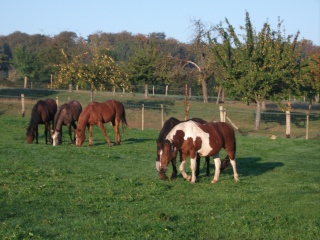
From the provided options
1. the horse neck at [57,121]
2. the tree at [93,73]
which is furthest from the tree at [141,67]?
the horse neck at [57,121]

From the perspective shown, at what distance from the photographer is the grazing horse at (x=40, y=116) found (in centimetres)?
2073

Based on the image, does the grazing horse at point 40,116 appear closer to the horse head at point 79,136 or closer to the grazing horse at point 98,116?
the horse head at point 79,136

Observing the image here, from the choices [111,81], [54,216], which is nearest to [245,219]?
[54,216]

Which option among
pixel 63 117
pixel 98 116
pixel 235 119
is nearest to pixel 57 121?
pixel 63 117

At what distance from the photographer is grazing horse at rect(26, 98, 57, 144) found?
20734mm

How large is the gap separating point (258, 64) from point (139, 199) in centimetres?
2614

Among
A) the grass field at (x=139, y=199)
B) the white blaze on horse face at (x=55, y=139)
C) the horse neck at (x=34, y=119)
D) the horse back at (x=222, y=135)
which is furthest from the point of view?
the horse neck at (x=34, y=119)

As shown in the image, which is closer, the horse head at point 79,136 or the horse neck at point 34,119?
the horse head at point 79,136

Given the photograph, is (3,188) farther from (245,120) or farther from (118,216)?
(245,120)

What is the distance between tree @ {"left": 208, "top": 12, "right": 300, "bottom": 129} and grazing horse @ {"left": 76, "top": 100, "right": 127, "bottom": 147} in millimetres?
14076

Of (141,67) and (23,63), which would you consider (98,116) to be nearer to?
(141,67)

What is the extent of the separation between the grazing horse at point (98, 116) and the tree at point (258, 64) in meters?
14.1

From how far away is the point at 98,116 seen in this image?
20578mm

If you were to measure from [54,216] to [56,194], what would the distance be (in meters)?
1.75
